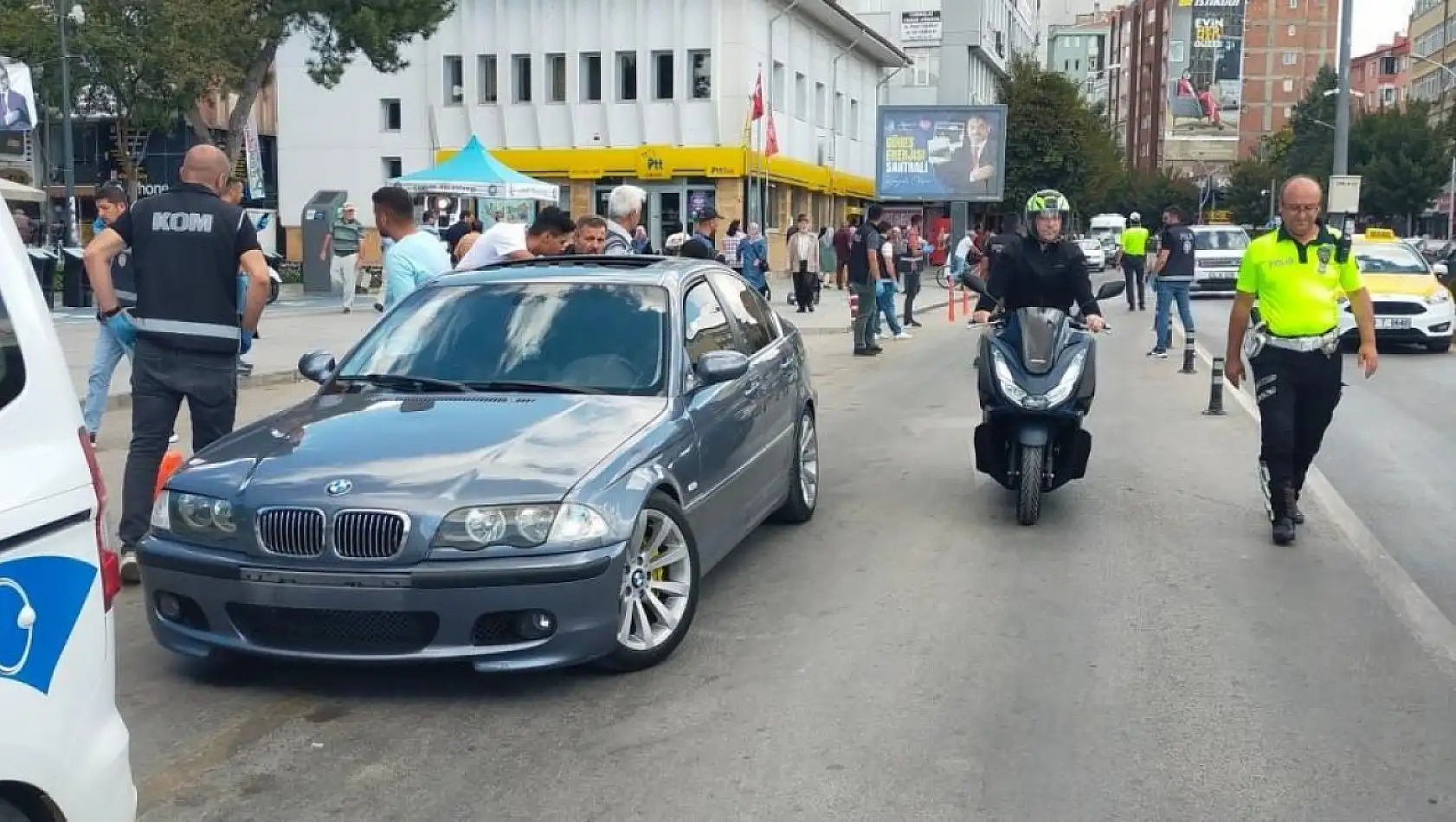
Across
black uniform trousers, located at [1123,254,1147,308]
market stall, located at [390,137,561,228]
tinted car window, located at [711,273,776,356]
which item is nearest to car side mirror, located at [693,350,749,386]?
tinted car window, located at [711,273,776,356]

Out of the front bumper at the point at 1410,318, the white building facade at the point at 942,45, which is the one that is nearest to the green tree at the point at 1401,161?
the white building facade at the point at 942,45

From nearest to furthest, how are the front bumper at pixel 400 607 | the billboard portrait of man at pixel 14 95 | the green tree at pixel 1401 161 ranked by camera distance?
the front bumper at pixel 400 607 → the billboard portrait of man at pixel 14 95 → the green tree at pixel 1401 161

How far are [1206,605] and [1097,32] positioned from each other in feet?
563

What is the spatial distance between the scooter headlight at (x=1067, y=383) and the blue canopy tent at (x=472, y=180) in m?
19.3

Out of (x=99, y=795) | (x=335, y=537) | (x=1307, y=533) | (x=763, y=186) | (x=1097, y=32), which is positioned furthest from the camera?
(x=1097, y=32)

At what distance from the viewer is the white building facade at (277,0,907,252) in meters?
42.2

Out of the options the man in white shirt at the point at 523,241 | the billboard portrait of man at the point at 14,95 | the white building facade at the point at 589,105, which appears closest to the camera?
the man in white shirt at the point at 523,241

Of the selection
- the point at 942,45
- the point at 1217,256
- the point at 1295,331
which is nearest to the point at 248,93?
the point at 1217,256

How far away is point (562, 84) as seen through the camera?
44.0 meters

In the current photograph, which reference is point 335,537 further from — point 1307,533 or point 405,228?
point 1307,533

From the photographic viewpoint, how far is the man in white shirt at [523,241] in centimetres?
941

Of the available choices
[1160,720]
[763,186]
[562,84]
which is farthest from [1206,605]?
[562,84]

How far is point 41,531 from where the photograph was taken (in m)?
2.87

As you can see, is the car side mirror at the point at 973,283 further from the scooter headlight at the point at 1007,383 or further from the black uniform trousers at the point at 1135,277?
the black uniform trousers at the point at 1135,277
